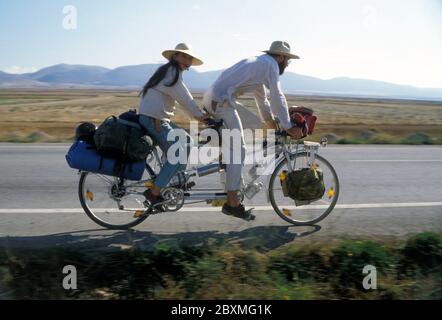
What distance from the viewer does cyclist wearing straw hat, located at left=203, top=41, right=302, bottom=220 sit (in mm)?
5027

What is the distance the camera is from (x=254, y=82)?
16.9ft

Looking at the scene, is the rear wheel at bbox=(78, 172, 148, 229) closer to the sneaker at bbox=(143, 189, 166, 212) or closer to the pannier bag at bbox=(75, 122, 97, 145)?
the sneaker at bbox=(143, 189, 166, 212)

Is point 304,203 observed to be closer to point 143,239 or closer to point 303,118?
point 303,118

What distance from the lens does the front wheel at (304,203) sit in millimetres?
5621

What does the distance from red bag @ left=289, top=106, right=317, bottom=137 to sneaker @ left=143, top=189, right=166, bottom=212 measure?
1.75 meters

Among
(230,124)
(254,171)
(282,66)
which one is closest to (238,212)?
(254,171)

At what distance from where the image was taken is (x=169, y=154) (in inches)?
201

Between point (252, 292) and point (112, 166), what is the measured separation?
88.0 inches

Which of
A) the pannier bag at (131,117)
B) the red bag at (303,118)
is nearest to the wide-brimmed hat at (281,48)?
the red bag at (303,118)

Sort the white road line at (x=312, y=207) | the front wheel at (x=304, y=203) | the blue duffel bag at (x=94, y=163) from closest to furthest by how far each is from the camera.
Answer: the blue duffel bag at (x=94, y=163)
the front wheel at (x=304, y=203)
the white road line at (x=312, y=207)

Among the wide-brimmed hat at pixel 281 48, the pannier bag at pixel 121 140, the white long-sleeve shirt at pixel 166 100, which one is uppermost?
the wide-brimmed hat at pixel 281 48

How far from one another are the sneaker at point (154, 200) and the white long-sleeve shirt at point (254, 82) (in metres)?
1.26

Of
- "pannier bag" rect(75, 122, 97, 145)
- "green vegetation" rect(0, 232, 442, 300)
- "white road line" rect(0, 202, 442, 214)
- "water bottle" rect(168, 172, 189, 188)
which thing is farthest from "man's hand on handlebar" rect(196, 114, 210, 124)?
"white road line" rect(0, 202, 442, 214)

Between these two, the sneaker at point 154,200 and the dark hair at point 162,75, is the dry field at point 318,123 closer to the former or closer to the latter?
the dark hair at point 162,75
